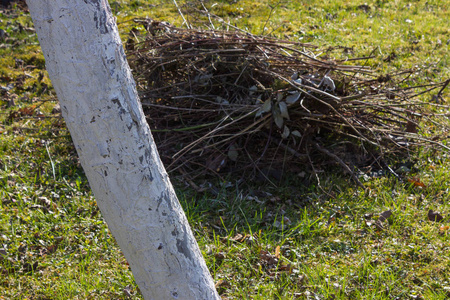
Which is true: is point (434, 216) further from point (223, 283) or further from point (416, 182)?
point (223, 283)

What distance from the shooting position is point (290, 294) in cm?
276

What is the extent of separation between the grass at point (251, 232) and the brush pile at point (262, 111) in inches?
9.3

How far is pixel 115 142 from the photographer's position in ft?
5.44

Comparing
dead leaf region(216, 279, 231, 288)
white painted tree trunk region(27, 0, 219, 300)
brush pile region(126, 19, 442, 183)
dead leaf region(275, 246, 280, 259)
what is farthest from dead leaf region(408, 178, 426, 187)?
white painted tree trunk region(27, 0, 219, 300)

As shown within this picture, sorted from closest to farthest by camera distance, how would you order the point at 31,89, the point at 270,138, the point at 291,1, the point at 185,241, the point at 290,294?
the point at 185,241 < the point at 290,294 < the point at 270,138 < the point at 31,89 < the point at 291,1

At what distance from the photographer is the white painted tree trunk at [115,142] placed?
156 centimetres

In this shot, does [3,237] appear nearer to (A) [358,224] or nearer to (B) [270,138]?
(B) [270,138]

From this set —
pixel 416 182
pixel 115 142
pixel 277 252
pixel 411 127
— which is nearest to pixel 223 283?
pixel 277 252

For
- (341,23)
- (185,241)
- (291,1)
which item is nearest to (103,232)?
(185,241)

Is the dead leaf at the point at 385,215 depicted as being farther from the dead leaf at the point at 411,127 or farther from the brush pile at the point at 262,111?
the dead leaf at the point at 411,127

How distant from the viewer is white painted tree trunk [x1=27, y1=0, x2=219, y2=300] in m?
1.56

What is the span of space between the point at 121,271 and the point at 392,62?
449cm

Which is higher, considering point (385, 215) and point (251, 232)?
point (385, 215)

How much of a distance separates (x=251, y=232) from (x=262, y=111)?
1.03 m
